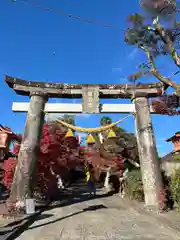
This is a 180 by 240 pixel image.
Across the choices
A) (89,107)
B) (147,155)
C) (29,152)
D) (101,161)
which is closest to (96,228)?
(147,155)

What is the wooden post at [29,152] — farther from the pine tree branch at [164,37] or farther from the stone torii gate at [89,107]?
the pine tree branch at [164,37]

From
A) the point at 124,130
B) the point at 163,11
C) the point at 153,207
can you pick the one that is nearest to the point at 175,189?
the point at 153,207

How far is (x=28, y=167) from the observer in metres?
9.84

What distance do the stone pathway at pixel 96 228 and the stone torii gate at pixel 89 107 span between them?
237 cm

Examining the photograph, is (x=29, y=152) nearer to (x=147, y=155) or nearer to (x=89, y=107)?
(x=89, y=107)

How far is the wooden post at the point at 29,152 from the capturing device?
952cm

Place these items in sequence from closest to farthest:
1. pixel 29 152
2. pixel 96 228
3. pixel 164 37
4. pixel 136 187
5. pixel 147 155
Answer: pixel 96 228 < pixel 164 37 < pixel 29 152 < pixel 147 155 < pixel 136 187

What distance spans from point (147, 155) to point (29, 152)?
5278mm

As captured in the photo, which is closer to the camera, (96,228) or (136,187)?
(96,228)

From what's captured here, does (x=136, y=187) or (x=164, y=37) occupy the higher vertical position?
(x=164, y=37)

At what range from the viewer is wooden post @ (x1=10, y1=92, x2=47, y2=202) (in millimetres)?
9516

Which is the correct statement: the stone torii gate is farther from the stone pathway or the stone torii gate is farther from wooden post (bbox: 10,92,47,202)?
the stone pathway

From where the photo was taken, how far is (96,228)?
6.52 metres

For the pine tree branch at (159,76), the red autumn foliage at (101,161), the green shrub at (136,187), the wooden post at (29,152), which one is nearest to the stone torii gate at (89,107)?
the wooden post at (29,152)
